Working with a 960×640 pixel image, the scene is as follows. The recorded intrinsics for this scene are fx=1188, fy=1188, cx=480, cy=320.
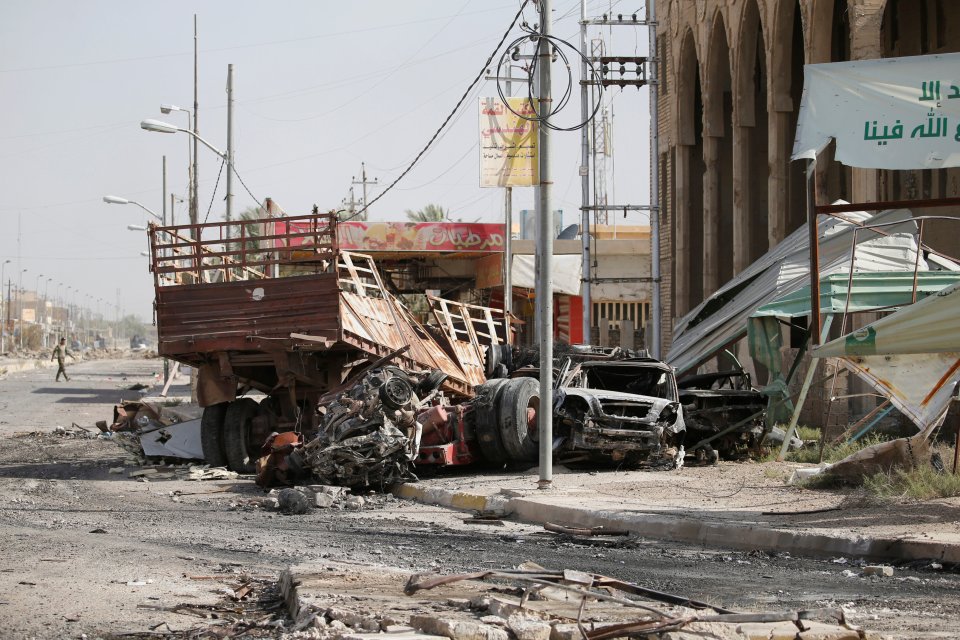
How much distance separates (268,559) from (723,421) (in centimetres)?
1048

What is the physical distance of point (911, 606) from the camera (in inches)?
295

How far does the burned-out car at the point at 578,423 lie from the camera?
16.3 metres

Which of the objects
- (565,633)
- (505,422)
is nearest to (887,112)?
(505,422)

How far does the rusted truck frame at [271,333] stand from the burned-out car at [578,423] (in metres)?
1.98

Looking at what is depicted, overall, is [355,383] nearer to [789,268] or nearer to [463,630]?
[789,268]

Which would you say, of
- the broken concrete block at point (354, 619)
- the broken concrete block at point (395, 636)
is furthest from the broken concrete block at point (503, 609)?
the broken concrete block at point (354, 619)

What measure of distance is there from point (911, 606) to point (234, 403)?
13883 mm

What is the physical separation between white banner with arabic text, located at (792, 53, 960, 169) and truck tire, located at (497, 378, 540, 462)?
5.36 m

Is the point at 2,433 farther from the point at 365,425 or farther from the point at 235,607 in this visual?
the point at 235,607

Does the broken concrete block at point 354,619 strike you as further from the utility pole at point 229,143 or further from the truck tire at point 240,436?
the utility pole at point 229,143

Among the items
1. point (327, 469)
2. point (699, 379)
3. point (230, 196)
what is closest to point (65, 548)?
point (327, 469)

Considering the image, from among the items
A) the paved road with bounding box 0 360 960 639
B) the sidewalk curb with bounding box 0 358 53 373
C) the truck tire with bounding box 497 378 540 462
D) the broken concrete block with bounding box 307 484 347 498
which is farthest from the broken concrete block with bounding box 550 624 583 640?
the sidewalk curb with bounding box 0 358 53 373

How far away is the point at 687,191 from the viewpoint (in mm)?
36156

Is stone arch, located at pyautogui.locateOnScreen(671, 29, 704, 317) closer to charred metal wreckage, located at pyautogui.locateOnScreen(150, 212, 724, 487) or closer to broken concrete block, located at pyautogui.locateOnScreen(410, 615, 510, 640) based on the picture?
charred metal wreckage, located at pyautogui.locateOnScreen(150, 212, 724, 487)
